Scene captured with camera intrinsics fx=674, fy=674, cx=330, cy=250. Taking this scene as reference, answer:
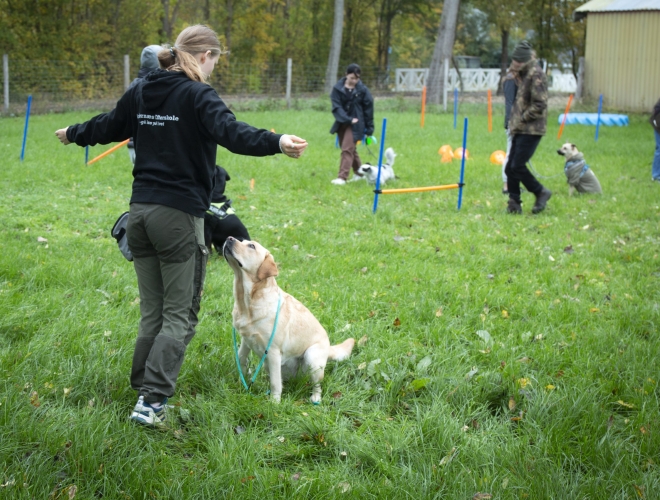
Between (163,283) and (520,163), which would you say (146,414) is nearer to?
(163,283)

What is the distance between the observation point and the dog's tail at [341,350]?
14.4ft

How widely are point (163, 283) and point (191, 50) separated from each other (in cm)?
122

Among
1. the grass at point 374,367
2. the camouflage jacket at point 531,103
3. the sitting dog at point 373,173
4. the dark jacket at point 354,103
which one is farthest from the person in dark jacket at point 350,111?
the camouflage jacket at point 531,103

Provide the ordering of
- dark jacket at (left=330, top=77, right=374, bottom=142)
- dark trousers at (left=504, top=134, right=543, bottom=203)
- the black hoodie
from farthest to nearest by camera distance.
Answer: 1. dark jacket at (left=330, top=77, right=374, bottom=142)
2. dark trousers at (left=504, top=134, right=543, bottom=203)
3. the black hoodie

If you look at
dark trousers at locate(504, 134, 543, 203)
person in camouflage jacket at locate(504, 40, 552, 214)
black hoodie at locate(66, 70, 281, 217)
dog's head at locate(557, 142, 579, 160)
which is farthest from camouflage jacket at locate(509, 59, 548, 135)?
black hoodie at locate(66, 70, 281, 217)

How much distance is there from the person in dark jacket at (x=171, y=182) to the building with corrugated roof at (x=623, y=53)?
25491mm

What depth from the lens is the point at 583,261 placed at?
700 centimetres

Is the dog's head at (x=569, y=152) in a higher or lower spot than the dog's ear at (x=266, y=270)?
higher

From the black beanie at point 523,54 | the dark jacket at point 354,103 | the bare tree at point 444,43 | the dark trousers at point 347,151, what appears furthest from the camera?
the bare tree at point 444,43

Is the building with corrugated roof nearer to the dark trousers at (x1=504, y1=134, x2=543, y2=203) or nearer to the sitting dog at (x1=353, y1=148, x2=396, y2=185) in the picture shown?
the sitting dog at (x1=353, y1=148, x2=396, y2=185)

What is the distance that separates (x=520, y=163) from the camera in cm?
918

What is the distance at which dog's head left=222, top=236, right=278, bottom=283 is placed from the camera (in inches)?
148

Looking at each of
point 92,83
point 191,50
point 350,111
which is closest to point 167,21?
point 92,83

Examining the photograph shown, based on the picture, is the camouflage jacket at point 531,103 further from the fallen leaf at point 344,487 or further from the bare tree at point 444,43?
the bare tree at point 444,43
